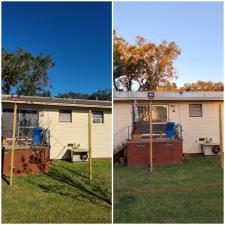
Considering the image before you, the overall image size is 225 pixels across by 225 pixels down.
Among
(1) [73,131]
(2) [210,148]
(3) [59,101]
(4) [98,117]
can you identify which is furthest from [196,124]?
(3) [59,101]

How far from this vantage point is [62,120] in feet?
22.6

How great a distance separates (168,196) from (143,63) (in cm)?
270

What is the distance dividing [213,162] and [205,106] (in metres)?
1.77

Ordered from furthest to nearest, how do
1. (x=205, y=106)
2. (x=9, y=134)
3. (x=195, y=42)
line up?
1. (x=205, y=106)
2. (x=9, y=134)
3. (x=195, y=42)

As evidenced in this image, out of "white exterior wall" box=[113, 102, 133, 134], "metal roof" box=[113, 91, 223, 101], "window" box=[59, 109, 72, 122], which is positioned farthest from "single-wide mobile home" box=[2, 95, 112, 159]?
"metal roof" box=[113, 91, 223, 101]

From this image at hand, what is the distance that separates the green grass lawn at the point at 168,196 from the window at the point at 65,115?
97.9 inches

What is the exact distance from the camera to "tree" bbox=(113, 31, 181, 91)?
4.40 metres

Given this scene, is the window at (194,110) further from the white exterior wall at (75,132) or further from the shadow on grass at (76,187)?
the shadow on grass at (76,187)

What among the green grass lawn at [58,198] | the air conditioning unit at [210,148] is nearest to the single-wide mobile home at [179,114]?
the air conditioning unit at [210,148]

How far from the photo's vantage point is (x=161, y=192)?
11.6 ft

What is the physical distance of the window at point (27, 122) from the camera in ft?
20.5

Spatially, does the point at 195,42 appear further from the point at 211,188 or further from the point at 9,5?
the point at 9,5

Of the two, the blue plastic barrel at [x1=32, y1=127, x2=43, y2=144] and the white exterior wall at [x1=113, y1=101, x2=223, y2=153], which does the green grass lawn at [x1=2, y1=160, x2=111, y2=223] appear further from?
the white exterior wall at [x1=113, y1=101, x2=223, y2=153]

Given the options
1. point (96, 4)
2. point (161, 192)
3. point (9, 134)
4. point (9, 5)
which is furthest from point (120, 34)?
point (9, 134)
